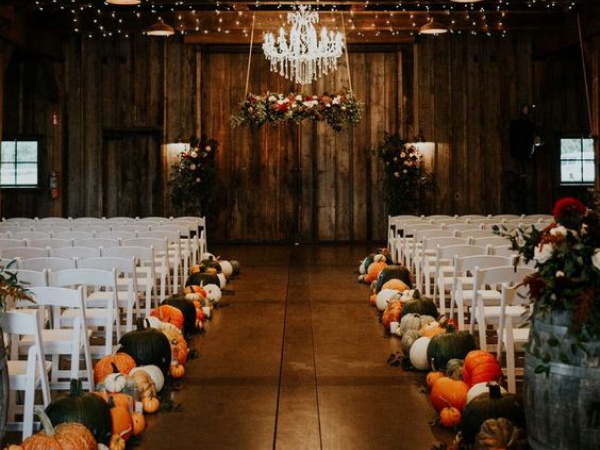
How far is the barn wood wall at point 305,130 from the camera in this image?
61.4 feet

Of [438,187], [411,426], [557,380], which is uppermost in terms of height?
[438,187]

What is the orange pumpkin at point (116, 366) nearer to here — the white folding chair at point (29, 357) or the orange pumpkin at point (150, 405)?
the orange pumpkin at point (150, 405)

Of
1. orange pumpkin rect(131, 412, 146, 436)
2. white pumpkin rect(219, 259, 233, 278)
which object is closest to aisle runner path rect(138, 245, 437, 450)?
orange pumpkin rect(131, 412, 146, 436)

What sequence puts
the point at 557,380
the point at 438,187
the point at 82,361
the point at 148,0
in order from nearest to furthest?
the point at 557,380, the point at 82,361, the point at 148,0, the point at 438,187

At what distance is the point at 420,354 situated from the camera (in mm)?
6738

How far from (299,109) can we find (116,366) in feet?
31.7

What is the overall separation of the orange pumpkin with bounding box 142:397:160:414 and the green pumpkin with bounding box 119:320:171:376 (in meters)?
0.53

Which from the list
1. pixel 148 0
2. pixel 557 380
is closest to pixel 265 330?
pixel 557 380

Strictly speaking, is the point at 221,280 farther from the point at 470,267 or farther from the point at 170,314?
the point at 470,267

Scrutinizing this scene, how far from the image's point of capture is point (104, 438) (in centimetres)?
474

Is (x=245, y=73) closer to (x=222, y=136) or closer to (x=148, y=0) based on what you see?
(x=222, y=136)

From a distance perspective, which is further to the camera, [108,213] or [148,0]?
[108,213]

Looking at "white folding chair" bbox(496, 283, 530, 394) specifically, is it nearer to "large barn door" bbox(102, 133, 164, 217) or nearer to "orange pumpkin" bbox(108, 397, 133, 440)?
"orange pumpkin" bbox(108, 397, 133, 440)

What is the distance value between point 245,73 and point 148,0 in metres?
3.75
